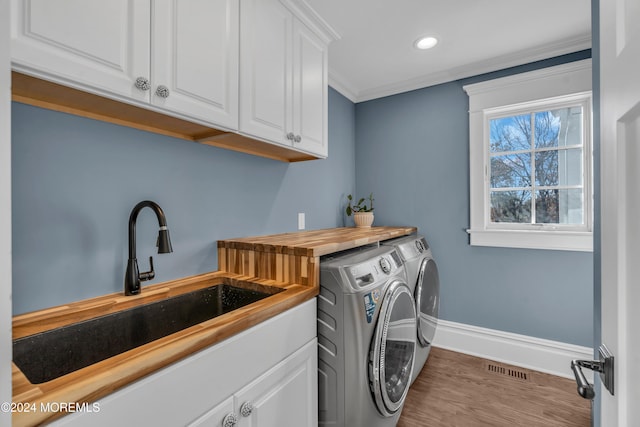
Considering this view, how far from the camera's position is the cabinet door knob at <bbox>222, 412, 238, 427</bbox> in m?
0.92

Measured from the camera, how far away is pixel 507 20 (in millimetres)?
1872

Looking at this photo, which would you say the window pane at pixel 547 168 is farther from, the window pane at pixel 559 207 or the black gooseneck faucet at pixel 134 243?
the black gooseneck faucet at pixel 134 243

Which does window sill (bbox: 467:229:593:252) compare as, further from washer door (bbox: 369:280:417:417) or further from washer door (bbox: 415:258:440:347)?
washer door (bbox: 369:280:417:417)

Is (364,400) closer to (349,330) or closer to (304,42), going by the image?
(349,330)

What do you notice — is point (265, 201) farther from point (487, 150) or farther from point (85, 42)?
point (487, 150)

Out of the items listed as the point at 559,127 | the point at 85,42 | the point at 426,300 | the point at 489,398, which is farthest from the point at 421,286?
the point at 85,42

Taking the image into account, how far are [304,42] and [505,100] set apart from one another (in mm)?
1707

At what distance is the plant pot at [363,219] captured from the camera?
2684mm

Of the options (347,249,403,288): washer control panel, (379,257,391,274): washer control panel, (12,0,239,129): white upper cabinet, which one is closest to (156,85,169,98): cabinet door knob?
(12,0,239,129): white upper cabinet

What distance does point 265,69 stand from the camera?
1.47m

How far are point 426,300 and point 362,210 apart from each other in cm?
101

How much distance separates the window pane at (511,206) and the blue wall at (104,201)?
1993 millimetres

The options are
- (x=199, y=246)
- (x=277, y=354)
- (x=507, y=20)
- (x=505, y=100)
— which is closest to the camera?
(x=277, y=354)

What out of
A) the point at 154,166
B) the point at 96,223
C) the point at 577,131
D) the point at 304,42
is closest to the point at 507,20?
the point at 577,131
